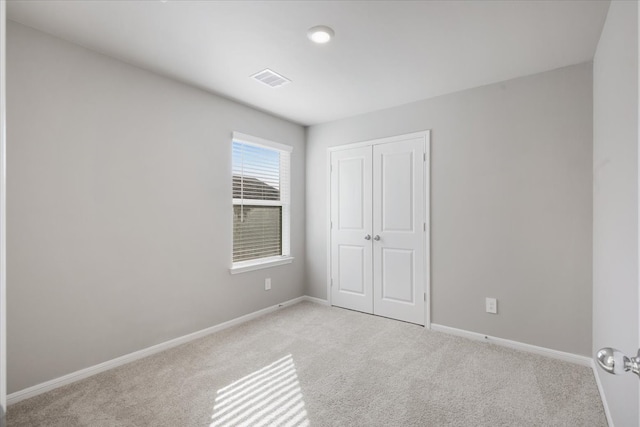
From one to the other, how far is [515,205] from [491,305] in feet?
3.14

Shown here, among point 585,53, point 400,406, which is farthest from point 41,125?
point 585,53

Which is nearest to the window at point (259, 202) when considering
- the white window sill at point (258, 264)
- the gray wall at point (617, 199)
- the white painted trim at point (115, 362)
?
the white window sill at point (258, 264)

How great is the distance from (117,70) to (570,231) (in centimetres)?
388

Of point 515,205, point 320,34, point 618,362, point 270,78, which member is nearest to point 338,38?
point 320,34

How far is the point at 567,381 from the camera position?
232 centimetres

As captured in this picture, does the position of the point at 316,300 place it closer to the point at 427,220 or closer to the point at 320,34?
the point at 427,220

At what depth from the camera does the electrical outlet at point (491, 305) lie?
2.99 m

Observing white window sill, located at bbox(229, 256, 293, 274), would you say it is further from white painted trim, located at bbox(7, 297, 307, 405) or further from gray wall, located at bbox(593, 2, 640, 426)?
gray wall, located at bbox(593, 2, 640, 426)

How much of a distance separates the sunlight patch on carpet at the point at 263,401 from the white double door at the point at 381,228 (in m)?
1.60

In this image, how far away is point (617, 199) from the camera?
65.2 inches

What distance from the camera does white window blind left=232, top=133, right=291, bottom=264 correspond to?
3.60 metres

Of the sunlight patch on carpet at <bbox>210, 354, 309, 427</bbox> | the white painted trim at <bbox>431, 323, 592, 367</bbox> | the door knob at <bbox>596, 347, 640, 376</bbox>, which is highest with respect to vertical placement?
the door knob at <bbox>596, 347, 640, 376</bbox>

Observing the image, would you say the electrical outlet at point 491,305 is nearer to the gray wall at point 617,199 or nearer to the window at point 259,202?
the gray wall at point 617,199

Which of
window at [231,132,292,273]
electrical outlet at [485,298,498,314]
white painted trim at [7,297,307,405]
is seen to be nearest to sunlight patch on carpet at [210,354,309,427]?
white painted trim at [7,297,307,405]
